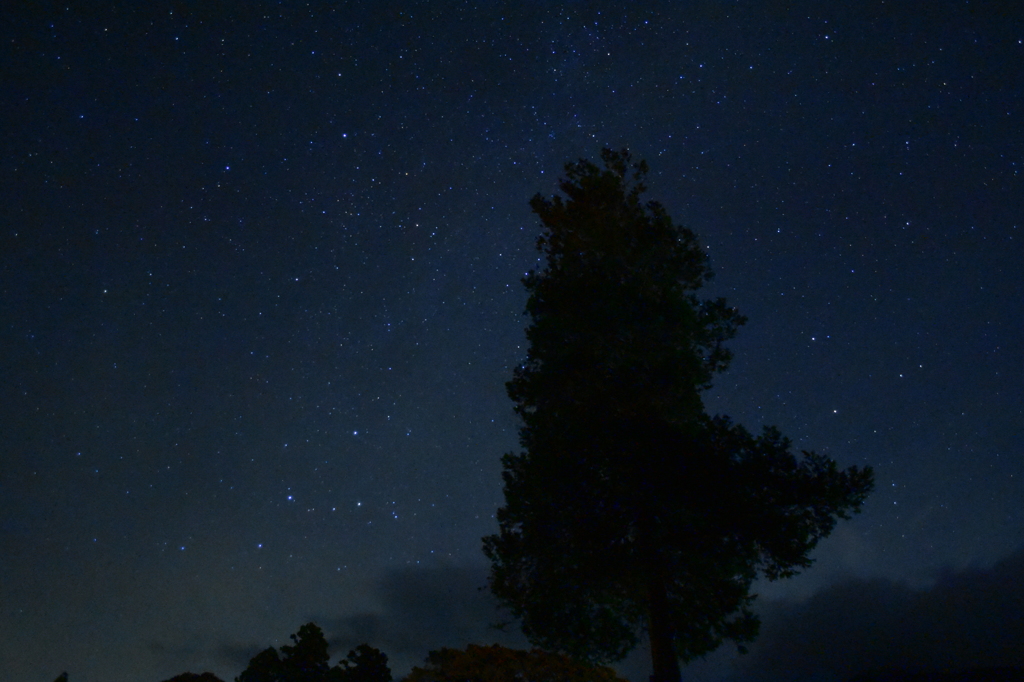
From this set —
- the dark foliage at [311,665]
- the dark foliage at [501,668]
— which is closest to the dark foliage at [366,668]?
the dark foliage at [311,665]

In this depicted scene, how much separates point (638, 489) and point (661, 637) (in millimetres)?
2277

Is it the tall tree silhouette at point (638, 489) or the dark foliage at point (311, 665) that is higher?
the tall tree silhouette at point (638, 489)

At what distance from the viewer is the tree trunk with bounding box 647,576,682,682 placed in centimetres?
1017

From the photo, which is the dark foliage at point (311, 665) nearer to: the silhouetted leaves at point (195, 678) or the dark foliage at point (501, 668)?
the silhouetted leaves at point (195, 678)

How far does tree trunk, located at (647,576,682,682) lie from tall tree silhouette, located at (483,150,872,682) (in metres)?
0.02

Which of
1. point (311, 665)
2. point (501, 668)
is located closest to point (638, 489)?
point (501, 668)

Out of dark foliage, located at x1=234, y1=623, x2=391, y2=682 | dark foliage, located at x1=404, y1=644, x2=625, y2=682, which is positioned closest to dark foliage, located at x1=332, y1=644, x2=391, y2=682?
dark foliage, located at x1=234, y1=623, x2=391, y2=682

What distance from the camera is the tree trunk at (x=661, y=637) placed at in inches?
400

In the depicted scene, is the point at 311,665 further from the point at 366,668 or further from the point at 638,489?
the point at 638,489

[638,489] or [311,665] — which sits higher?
[638,489]

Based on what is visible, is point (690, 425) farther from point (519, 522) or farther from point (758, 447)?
point (519, 522)

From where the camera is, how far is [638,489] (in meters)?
10.8

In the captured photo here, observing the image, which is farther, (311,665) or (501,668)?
(311,665)

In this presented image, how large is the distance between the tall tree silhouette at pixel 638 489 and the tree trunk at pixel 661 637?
0.02 meters
